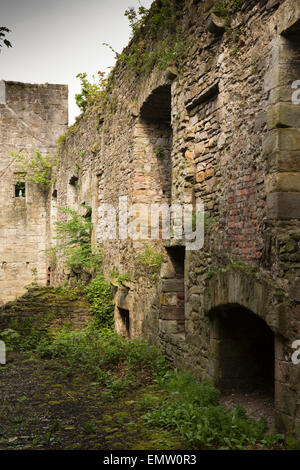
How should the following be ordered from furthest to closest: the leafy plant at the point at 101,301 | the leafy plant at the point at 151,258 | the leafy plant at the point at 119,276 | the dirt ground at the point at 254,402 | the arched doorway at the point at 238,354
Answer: the leafy plant at the point at 101,301, the leafy plant at the point at 119,276, the leafy plant at the point at 151,258, the arched doorway at the point at 238,354, the dirt ground at the point at 254,402

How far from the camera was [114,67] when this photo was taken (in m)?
10.0

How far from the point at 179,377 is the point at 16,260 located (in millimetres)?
13340

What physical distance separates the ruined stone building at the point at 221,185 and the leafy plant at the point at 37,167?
890 centimetres

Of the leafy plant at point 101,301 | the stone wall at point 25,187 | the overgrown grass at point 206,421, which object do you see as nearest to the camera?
the overgrown grass at point 206,421

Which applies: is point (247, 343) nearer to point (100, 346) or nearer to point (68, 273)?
point (100, 346)

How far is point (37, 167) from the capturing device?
59.8 feet

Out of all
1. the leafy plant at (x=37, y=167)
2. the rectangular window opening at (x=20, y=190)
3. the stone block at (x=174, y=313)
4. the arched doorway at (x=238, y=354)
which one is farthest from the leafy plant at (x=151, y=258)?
the rectangular window opening at (x=20, y=190)

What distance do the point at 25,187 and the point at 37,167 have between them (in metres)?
0.87

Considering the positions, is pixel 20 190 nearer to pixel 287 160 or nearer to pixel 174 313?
pixel 174 313

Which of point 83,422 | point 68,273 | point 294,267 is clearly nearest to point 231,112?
point 294,267

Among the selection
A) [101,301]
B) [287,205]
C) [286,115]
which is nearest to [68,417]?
[287,205]

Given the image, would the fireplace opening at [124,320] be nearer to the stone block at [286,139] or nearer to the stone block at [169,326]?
the stone block at [169,326]

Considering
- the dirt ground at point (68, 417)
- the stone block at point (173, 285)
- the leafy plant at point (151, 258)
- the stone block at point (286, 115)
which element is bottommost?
the dirt ground at point (68, 417)

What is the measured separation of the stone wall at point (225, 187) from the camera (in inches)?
161
